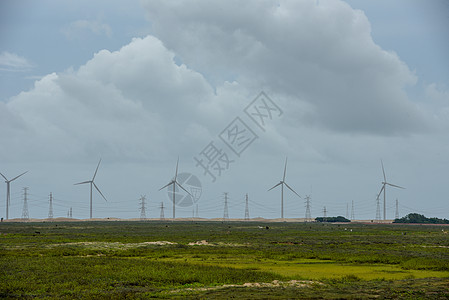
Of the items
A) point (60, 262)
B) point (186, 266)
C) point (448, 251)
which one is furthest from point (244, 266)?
point (448, 251)

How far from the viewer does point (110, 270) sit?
4194 centimetres

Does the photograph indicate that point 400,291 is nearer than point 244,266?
Yes

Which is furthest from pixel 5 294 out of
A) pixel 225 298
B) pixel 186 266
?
pixel 186 266

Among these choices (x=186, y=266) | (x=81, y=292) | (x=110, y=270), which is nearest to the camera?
(x=81, y=292)

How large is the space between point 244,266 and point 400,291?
1776 centimetres

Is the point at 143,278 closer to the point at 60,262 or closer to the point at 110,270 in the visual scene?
the point at 110,270

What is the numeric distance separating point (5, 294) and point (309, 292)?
17892mm

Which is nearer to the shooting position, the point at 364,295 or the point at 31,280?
the point at 364,295

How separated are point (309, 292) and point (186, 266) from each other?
15.5 m

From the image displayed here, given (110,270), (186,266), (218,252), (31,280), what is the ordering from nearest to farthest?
(31,280) < (110,270) < (186,266) < (218,252)

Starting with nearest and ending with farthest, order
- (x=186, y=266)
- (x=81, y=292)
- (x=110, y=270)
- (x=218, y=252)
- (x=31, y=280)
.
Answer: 1. (x=81, y=292)
2. (x=31, y=280)
3. (x=110, y=270)
4. (x=186, y=266)
5. (x=218, y=252)

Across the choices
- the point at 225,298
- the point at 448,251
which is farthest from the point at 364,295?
the point at 448,251

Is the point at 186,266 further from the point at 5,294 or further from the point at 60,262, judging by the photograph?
the point at 5,294

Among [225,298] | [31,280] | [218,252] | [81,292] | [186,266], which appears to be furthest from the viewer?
[218,252]
